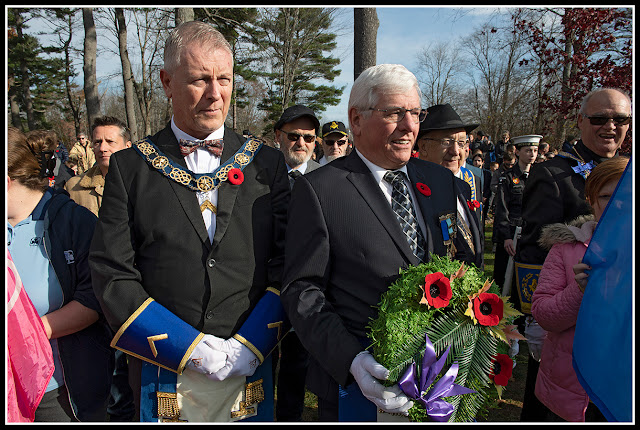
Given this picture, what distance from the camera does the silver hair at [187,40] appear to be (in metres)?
1.92

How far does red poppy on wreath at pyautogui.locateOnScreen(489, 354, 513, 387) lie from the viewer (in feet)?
5.29

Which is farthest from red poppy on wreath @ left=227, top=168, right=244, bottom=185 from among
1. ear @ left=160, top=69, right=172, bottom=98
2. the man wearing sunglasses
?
the man wearing sunglasses

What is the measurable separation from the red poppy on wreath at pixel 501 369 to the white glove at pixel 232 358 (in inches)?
38.4

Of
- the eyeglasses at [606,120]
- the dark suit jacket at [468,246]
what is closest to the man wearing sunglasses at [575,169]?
the eyeglasses at [606,120]

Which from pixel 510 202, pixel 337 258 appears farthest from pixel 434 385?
pixel 510 202

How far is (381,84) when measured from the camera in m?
1.90

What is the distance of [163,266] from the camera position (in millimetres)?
1935

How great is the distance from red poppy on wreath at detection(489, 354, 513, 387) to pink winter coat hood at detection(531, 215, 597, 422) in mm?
835

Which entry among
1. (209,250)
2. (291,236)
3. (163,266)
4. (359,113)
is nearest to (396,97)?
(359,113)

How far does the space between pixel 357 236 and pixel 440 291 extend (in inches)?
17.2

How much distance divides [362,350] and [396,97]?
1.04 metres

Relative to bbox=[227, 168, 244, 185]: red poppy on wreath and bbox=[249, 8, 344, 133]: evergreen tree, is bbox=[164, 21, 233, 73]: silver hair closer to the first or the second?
bbox=[227, 168, 244, 185]: red poppy on wreath

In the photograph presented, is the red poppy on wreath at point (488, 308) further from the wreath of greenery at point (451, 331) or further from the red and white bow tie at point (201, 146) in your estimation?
the red and white bow tie at point (201, 146)

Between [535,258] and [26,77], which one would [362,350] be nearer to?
[535,258]
